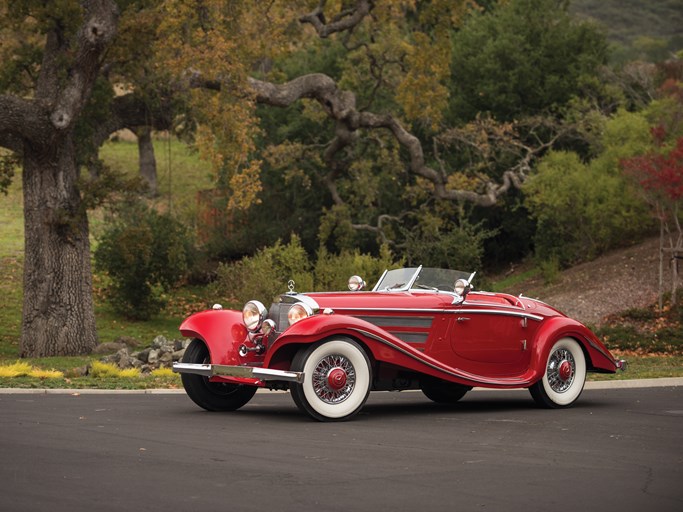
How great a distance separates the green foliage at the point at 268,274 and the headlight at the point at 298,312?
1863cm

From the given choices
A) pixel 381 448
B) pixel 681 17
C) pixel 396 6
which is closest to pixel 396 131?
pixel 396 6

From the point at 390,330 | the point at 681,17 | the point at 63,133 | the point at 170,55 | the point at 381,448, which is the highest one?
the point at 681,17

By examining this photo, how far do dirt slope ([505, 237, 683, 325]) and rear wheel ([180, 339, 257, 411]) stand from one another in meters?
17.2

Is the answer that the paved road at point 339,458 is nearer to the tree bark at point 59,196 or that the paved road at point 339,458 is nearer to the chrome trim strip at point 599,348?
the chrome trim strip at point 599,348

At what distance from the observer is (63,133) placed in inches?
945

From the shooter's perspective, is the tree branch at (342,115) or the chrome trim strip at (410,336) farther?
the tree branch at (342,115)

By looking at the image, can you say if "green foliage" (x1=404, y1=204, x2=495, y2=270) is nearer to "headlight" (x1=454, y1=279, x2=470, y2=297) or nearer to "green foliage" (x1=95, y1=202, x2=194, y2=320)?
"green foliage" (x1=95, y1=202, x2=194, y2=320)

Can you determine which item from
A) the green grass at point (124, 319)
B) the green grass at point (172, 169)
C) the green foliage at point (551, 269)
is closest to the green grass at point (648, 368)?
the green grass at point (124, 319)

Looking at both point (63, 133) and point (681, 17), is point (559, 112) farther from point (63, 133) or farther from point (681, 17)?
point (681, 17)

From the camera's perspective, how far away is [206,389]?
1248 centimetres

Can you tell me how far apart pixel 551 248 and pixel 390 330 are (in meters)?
26.7

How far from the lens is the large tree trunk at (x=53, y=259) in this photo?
24953 millimetres

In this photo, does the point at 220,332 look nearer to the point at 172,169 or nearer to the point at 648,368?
the point at 648,368

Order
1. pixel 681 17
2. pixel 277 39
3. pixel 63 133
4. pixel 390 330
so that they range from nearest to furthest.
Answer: pixel 390 330, pixel 63 133, pixel 277 39, pixel 681 17
